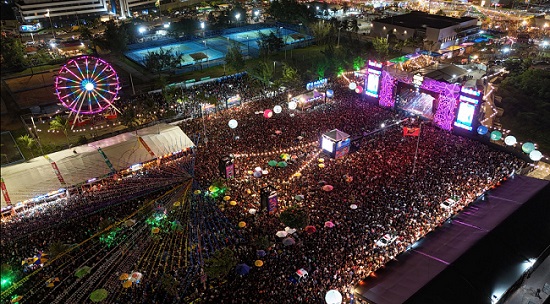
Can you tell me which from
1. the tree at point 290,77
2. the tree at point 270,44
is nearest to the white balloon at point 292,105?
the tree at point 290,77

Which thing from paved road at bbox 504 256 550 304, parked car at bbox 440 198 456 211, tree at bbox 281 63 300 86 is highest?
tree at bbox 281 63 300 86

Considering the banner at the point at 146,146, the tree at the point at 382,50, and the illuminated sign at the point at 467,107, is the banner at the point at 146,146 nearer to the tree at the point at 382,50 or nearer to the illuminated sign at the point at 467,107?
the illuminated sign at the point at 467,107

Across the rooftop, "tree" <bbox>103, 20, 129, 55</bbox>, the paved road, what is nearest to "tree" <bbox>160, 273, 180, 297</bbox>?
the paved road

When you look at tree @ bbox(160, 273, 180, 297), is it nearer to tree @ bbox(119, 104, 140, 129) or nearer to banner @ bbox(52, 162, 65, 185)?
banner @ bbox(52, 162, 65, 185)

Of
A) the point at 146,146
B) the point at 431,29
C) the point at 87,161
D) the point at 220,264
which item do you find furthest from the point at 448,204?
the point at 431,29

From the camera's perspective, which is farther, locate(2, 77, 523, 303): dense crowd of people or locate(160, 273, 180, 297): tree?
locate(2, 77, 523, 303): dense crowd of people

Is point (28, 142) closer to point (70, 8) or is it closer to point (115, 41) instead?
point (115, 41)

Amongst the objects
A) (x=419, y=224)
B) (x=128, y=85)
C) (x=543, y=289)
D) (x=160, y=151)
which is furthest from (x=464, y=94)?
(x=128, y=85)
